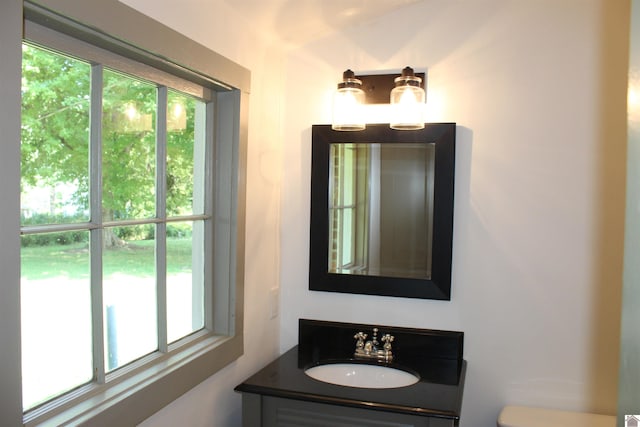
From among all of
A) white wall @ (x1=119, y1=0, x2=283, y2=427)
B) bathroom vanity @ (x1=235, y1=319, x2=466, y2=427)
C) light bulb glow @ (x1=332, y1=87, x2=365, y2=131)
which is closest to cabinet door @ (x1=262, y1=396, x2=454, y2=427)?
bathroom vanity @ (x1=235, y1=319, x2=466, y2=427)

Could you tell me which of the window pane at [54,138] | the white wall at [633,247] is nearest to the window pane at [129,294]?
the window pane at [54,138]

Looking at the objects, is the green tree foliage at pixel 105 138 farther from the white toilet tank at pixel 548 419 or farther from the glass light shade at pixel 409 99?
the white toilet tank at pixel 548 419

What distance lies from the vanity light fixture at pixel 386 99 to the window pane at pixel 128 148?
0.75 metres

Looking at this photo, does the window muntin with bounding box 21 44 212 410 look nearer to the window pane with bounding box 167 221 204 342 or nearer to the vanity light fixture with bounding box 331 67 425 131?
the window pane with bounding box 167 221 204 342

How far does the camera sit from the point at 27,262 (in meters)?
1.12

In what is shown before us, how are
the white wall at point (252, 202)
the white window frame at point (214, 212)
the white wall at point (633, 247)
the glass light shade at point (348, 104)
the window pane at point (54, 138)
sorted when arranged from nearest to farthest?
1. the white wall at point (633, 247)
2. the white window frame at point (214, 212)
3. the window pane at point (54, 138)
4. the white wall at point (252, 202)
5. the glass light shade at point (348, 104)

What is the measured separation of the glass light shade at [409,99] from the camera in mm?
1972

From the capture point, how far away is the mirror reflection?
2.09m

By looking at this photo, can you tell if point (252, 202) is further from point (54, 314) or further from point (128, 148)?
point (54, 314)

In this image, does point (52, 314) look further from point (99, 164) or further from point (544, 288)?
point (544, 288)

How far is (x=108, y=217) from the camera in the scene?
1346mm

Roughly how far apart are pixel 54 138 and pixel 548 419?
5.66 feet

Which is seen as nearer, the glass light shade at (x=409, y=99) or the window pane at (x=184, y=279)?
the window pane at (x=184, y=279)

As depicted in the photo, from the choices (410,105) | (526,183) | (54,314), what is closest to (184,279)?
(54,314)
